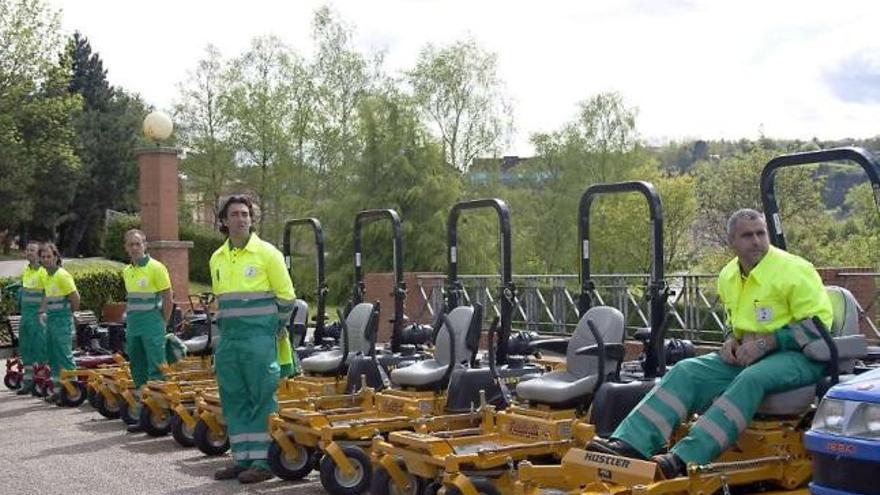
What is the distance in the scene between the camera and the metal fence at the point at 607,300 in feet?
50.7

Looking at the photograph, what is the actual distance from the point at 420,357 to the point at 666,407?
186 inches

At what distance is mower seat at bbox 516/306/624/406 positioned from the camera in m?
7.98

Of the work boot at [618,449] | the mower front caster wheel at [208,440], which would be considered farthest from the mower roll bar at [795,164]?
the mower front caster wheel at [208,440]

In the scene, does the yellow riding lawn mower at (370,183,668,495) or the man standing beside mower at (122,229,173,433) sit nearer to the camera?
the yellow riding lawn mower at (370,183,668,495)

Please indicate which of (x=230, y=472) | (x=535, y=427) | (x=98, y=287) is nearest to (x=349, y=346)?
(x=230, y=472)

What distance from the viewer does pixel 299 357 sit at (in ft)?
39.2

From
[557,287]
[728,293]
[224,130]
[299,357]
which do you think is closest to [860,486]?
[728,293]

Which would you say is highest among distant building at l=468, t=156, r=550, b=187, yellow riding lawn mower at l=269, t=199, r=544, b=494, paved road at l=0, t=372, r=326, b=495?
distant building at l=468, t=156, r=550, b=187

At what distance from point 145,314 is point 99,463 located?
2.57 metres

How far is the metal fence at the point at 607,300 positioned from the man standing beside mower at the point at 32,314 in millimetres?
5876

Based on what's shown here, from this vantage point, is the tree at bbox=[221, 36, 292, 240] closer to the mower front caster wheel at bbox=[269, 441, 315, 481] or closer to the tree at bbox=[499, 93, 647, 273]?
the tree at bbox=[499, 93, 647, 273]

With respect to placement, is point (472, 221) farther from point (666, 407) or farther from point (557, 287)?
point (666, 407)

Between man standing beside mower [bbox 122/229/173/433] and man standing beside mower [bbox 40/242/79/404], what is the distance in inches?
98.8

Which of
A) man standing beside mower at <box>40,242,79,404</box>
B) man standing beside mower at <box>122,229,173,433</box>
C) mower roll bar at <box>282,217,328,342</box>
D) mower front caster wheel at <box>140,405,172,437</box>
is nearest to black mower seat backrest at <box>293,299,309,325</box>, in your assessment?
mower roll bar at <box>282,217,328,342</box>
